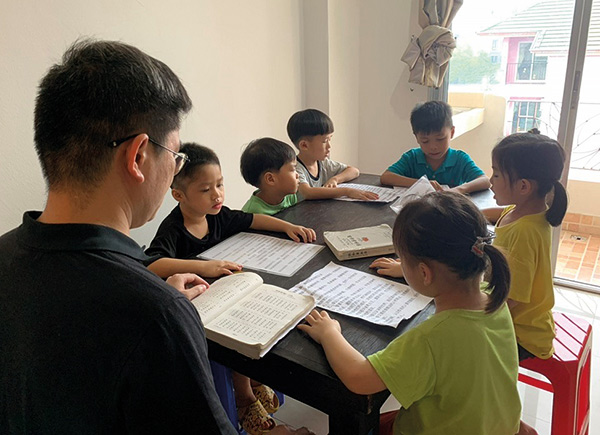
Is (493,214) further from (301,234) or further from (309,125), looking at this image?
(309,125)

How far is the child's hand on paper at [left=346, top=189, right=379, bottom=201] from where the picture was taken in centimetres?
185

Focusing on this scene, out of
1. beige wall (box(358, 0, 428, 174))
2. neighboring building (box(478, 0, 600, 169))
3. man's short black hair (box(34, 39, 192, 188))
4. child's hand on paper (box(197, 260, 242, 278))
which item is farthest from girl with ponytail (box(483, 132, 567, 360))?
beige wall (box(358, 0, 428, 174))

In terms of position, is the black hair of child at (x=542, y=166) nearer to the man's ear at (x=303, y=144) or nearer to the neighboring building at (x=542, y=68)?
the man's ear at (x=303, y=144)

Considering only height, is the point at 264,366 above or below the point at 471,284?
below

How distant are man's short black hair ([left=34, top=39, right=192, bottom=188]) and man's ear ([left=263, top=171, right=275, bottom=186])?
3.69 feet

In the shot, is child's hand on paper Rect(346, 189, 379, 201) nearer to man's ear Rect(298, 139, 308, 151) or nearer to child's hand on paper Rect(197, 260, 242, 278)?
man's ear Rect(298, 139, 308, 151)

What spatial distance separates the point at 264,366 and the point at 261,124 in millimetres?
1979

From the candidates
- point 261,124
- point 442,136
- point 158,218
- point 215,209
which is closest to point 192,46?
point 261,124

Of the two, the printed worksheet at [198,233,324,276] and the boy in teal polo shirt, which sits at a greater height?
the boy in teal polo shirt

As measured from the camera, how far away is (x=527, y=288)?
1.15 m

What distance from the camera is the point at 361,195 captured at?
186cm

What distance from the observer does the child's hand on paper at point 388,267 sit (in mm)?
1185

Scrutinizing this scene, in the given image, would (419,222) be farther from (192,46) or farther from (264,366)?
(192,46)

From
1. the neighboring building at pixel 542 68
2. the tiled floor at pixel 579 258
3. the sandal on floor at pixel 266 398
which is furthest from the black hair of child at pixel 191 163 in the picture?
the tiled floor at pixel 579 258
